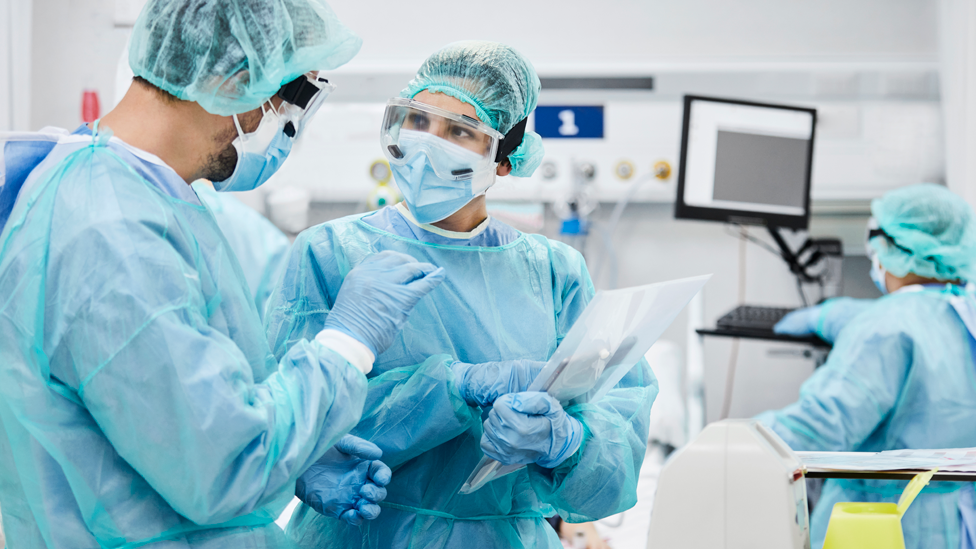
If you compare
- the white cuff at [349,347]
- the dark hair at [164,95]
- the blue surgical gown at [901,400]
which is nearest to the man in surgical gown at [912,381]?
the blue surgical gown at [901,400]

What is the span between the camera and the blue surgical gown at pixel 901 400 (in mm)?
1749

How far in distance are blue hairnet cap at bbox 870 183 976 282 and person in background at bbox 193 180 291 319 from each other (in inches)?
65.3

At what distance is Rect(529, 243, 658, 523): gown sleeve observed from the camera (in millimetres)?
1029

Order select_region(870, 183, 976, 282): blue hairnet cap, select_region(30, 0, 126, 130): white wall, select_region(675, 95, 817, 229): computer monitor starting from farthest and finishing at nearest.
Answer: select_region(675, 95, 817, 229): computer monitor, select_region(30, 0, 126, 130): white wall, select_region(870, 183, 976, 282): blue hairnet cap

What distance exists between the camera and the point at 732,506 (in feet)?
2.65

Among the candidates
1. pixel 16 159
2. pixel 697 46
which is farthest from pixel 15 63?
pixel 697 46

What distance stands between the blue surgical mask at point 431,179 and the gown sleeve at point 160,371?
40cm

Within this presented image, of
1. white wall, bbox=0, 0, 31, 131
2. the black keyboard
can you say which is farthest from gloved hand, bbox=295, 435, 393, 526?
white wall, bbox=0, 0, 31, 131

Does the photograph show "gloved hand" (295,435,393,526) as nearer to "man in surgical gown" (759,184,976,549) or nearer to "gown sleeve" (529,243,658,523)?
"gown sleeve" (529,243,658,523)

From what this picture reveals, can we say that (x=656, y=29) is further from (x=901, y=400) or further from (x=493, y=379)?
(x=493, y=379)

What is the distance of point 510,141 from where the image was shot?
1.16 meters

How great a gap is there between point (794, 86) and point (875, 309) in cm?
109

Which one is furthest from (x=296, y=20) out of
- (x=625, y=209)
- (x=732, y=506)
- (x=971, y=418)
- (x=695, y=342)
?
(x=625, y=209)

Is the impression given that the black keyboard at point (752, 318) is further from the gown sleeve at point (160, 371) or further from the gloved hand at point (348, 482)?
the gown sleeve at point (160, 371)
